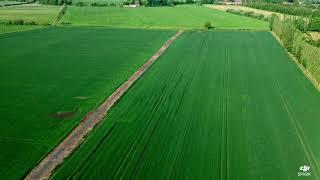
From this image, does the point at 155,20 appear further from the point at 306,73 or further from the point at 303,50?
the point at 306,73

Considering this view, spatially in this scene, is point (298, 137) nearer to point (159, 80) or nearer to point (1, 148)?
point (159, 80)

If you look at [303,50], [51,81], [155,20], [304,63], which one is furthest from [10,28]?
[304,63]

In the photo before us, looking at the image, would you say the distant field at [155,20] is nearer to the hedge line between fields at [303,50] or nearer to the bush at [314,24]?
the bush at [314,24]

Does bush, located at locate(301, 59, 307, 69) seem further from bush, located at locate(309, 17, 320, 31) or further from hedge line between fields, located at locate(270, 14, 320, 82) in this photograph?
bush, located at locate(309, 17, 320, 31)

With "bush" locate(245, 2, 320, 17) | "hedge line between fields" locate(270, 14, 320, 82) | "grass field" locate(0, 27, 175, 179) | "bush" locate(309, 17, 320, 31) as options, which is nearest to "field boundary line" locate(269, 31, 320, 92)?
"hedge line between fields" locate(270, 14, 320, 82)

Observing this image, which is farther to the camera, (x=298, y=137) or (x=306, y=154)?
(x=298, y=137)

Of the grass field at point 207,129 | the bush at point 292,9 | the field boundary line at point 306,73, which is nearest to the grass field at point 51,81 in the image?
the grass field at point 207,129

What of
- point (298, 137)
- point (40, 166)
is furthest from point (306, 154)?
point (40, 166)
